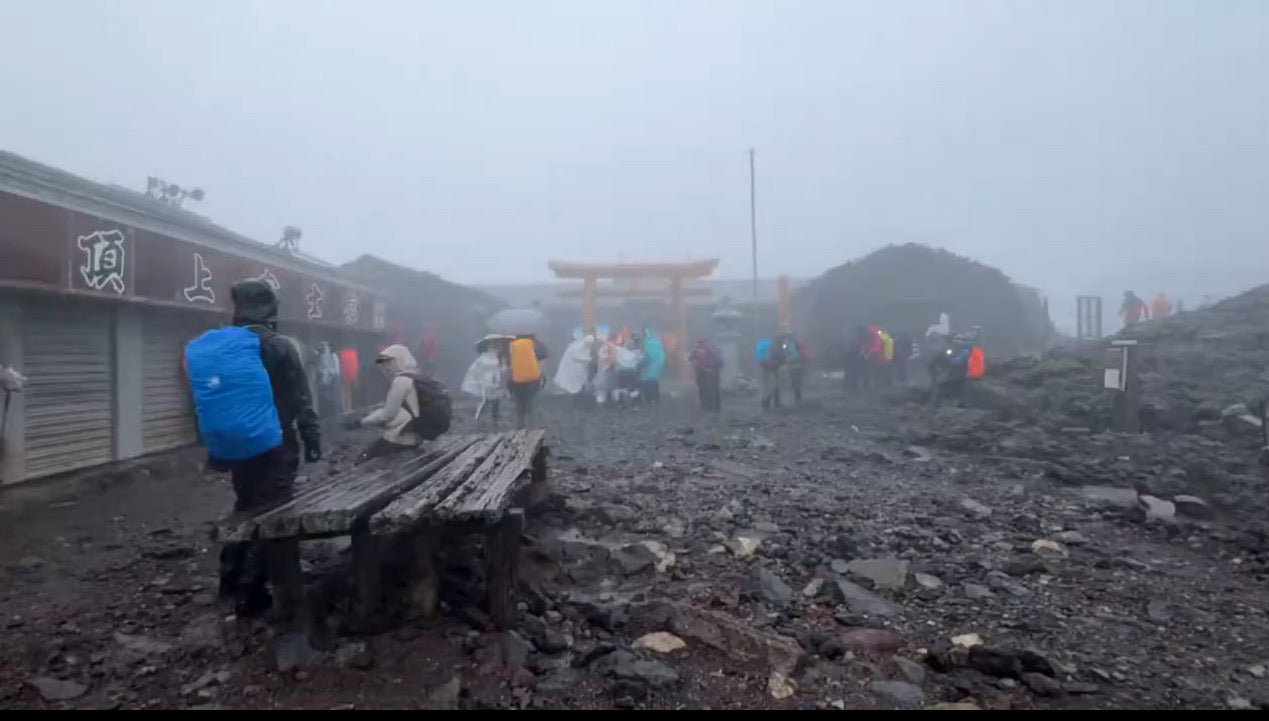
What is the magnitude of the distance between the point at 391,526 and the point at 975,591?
3.18 meters

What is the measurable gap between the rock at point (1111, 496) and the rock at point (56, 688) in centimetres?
713

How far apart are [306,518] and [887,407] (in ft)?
44.5

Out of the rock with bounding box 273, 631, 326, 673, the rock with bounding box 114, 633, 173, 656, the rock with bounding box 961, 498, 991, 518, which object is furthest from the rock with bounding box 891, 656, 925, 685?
the rock with bounding box 114, 633, 173, 656

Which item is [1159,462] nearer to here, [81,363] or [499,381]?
[499,381]

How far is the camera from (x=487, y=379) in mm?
13070

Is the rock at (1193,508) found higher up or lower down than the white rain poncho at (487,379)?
lower down

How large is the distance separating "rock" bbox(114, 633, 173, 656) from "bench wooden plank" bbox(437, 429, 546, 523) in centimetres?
153

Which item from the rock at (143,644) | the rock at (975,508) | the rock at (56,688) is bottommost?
the rock at (56,688)

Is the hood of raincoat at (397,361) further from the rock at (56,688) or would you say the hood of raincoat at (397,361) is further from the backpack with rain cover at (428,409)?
the rock at (56,688)

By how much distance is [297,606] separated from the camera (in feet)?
12.7

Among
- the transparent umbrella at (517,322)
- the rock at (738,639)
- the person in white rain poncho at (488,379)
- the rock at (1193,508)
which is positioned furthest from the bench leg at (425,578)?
the transparent umbrella at (517,322)

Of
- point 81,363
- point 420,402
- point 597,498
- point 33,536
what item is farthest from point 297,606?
point 81,363

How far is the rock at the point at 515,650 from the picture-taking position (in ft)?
11.9

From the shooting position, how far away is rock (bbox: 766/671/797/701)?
11.3ft
